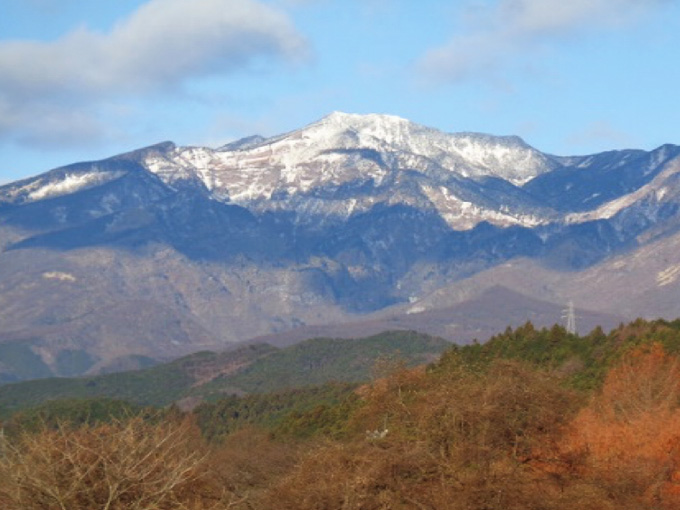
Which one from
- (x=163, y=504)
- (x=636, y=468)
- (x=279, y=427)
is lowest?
(x=279, y=427)

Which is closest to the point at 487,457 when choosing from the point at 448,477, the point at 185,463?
the point at 448,477

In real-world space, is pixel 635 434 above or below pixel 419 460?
below

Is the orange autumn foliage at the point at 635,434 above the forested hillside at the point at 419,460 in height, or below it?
below

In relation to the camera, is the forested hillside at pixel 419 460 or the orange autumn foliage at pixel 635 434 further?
the orange autumn foliage at pixel 635 434

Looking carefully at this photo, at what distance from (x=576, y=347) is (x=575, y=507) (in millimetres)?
81996

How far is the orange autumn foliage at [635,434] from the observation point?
47.0m

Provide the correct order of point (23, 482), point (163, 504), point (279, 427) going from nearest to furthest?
point (23, 482)
point (163, 504)
point (279, 427)

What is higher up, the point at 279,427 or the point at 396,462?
the point at 396,462

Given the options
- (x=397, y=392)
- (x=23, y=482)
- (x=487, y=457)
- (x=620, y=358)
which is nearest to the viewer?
(x=23, y=482)

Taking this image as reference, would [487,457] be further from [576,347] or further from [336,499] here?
[576,347]

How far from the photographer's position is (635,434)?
67.0 m

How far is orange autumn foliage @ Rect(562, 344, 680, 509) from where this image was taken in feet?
154

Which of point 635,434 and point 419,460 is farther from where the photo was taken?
point 635,434

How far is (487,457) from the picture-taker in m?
45.5
